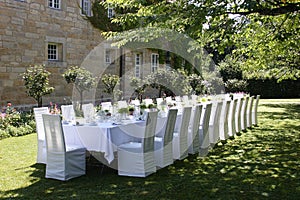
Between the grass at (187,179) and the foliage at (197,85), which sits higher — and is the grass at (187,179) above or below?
below

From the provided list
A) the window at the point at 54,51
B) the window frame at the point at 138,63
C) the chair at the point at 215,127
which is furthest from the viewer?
the window frame at the point at 138,63

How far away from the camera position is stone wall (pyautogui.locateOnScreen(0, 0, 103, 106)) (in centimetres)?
1318

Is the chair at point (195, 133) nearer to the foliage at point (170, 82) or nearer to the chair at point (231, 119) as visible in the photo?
the chair at point (231, 119)

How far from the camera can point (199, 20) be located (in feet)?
19.7

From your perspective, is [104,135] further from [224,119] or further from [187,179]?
[224,119]

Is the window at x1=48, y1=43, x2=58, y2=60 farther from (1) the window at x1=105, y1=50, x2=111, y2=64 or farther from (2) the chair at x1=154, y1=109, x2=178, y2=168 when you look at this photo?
(2) the chair at x1=154, y1=109, x2=178, y2=168

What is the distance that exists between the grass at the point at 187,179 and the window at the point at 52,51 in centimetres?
823

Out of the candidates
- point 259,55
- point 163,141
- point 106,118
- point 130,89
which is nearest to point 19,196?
point 106,118

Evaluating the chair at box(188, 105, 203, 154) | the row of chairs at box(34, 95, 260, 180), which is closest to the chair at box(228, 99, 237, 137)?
the row of chairs at box(34, 95, 260, 180)

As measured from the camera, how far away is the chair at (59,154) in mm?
5207

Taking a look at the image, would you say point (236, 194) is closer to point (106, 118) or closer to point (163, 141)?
point (163, 141)

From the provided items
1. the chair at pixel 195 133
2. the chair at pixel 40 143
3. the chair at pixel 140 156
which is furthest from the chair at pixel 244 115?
the chair at pixel 40 143

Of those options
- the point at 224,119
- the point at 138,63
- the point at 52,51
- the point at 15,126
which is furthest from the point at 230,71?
the point at 15,126

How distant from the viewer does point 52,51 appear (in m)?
15.4
